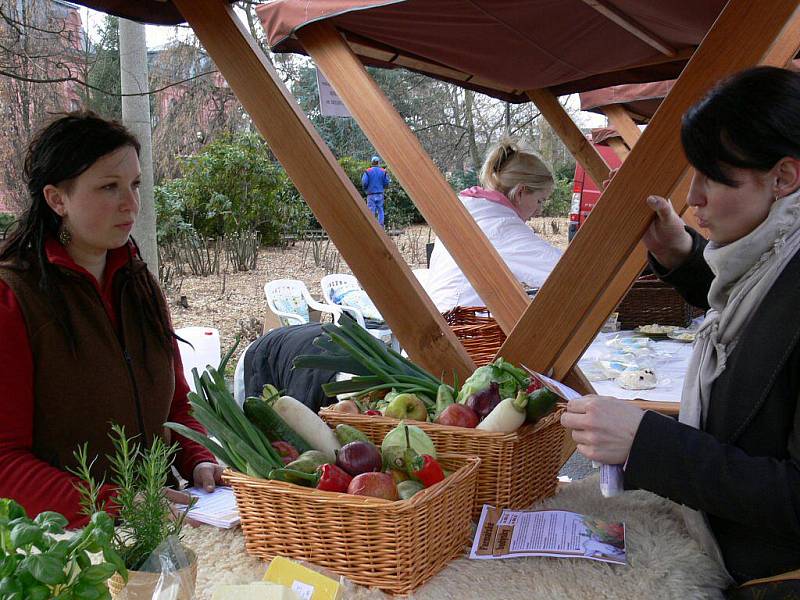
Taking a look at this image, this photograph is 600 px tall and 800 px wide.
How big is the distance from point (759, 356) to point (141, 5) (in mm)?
2424

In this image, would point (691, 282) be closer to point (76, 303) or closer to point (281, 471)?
point (281, 471)

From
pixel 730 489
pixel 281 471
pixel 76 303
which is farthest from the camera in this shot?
pixel 76 303

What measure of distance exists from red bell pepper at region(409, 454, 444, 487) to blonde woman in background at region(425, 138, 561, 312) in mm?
2601

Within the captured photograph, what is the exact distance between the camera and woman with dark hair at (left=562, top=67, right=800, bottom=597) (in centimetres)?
140

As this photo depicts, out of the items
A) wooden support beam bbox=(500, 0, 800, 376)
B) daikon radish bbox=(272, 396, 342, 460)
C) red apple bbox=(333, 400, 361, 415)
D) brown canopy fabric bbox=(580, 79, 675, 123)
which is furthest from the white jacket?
daikon radish bbox=(272, 396, 342, 460)

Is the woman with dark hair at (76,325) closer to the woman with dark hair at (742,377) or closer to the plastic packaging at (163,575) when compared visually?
the plastic packaging at (163,575)

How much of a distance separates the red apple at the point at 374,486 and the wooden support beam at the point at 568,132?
3.53 meters

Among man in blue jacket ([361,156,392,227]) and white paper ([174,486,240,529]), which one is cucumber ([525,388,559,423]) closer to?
white paper ([174,486,240,529])

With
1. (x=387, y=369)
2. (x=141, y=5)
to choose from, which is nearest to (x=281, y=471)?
(x=387, y=369)

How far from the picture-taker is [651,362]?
353 centimetres

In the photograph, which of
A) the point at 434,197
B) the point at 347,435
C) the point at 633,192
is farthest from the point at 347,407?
the point at 434,197

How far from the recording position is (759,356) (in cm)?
143

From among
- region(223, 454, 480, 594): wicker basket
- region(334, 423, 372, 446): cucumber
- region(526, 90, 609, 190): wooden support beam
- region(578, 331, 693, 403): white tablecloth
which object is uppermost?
region(526, 90, 609, 190): wooden support beam

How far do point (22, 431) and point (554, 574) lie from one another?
56.2 inches
